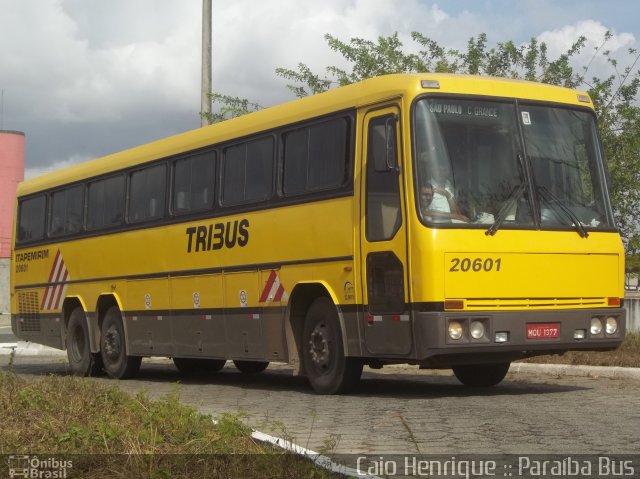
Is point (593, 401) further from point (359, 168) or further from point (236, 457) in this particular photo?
point (236, 457)

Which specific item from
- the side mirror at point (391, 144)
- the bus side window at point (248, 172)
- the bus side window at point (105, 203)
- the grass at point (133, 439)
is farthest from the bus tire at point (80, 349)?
the grass at point (133, 439)

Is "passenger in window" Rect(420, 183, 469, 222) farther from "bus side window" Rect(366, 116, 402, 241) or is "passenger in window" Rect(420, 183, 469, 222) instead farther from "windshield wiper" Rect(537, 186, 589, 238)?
"windshield wiper" Rect(537, 186, 589, 238)

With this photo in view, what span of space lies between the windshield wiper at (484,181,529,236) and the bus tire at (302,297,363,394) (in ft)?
6.91

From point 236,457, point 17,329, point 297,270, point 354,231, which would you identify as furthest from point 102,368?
point 236,457

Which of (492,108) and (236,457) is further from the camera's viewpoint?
(492,108)

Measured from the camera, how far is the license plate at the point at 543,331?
13242 mm

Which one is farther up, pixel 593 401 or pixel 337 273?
pixel 337 273

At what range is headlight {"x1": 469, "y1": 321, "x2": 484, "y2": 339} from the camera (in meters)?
12.9

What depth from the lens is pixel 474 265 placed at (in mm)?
13031

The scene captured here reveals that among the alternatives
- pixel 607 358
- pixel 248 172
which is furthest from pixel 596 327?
pixel 248 172

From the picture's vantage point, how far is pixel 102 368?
21.0 metres

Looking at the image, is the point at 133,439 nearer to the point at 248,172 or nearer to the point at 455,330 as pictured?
the point at 455,330

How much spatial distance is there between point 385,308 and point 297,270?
71.9 inches

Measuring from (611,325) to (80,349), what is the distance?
10.0 m
